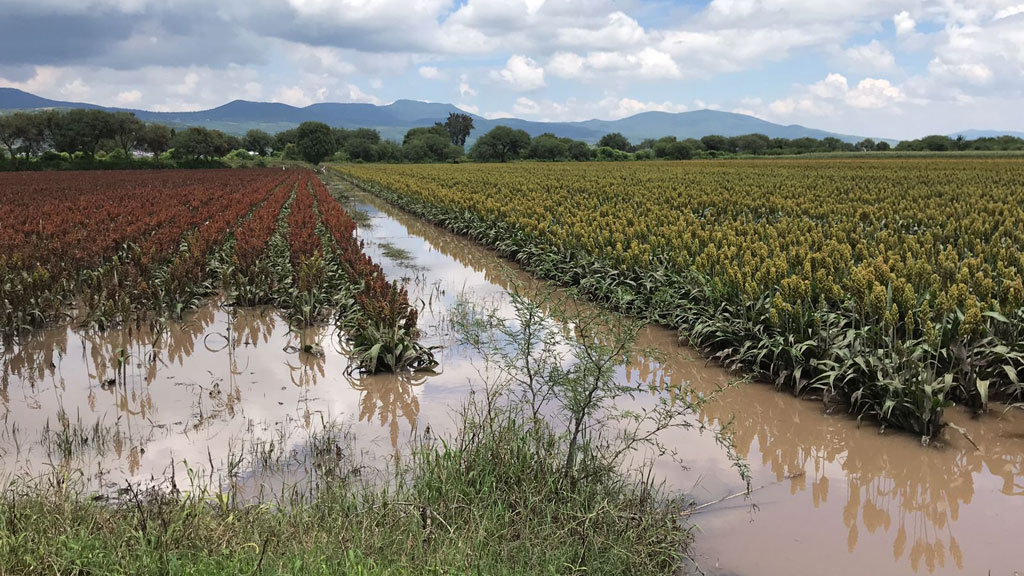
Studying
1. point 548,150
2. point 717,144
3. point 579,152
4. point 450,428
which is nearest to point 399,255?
point 450,428

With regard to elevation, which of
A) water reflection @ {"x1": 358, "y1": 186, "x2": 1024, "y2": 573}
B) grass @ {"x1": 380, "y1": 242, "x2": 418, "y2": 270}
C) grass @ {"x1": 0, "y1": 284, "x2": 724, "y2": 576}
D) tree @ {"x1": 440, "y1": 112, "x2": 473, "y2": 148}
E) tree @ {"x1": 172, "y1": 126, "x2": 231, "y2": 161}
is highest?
tree @ {"x1": 440, "y1": 112, "x2": 473, "y2": 148}

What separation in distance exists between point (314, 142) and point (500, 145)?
31561 millimetres

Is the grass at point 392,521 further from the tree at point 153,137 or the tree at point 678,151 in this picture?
the tree at point 678,151

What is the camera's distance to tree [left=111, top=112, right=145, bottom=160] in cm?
8576

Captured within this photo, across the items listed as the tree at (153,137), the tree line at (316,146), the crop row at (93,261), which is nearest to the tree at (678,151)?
the tree line at (316,146)

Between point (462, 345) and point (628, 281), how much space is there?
2.63 m

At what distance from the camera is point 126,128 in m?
86.6

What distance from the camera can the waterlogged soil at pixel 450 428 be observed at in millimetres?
3717

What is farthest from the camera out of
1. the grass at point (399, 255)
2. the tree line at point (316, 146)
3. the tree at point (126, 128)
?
the tree at point (126, 128)

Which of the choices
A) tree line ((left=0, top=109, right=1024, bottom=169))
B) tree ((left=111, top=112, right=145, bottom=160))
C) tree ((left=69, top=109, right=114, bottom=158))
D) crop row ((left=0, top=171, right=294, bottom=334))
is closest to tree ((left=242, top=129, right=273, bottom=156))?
tree line ((left=0, top=109, right=1024, bottom=169))

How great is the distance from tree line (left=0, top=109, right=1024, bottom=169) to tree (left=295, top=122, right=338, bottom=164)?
130mm

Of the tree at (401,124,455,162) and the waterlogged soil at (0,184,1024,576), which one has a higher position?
the tree at (401,124,455,162)

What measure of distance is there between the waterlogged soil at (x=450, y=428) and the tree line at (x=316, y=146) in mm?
63553

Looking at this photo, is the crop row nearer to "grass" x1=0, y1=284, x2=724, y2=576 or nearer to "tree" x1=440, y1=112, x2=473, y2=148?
"grass" x1=0, y1=284, x2=724, y2=576
